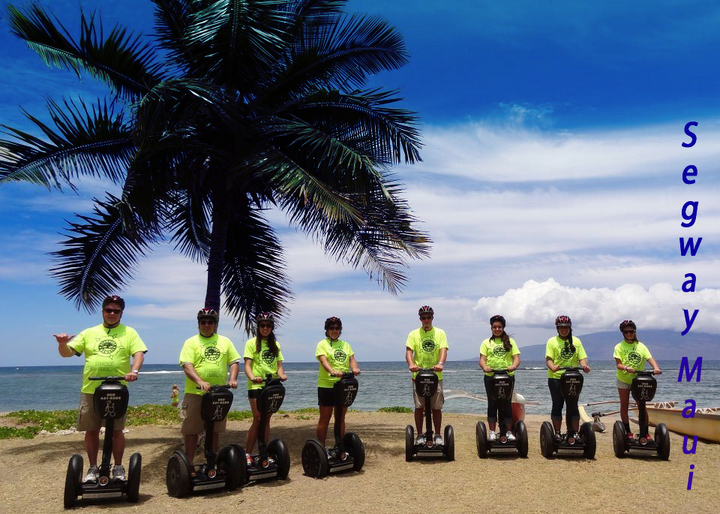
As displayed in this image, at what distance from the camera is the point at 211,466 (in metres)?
6.14

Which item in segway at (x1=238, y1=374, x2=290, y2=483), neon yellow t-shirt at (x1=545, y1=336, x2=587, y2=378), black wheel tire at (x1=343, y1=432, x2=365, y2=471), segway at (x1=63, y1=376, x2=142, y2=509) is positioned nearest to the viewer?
segway at (x1=63, y1=376, x2=142, y2=509)

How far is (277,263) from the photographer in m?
11.5

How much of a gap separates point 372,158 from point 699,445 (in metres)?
7.14

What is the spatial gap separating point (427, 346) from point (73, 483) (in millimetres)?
4398

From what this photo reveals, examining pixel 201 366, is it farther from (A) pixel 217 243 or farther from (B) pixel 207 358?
(A) pixel 217 243

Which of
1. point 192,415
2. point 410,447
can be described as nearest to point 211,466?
point 192,415

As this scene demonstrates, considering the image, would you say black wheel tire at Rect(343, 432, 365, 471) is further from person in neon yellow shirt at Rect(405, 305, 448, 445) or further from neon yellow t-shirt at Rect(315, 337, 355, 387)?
person in neon yellow shirt at Rect(405, 305, 448, 445)

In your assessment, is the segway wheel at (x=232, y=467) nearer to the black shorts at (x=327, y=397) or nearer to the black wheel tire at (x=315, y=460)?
the black wheel tire at (x=315, y=460)

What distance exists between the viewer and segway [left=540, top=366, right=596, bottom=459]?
307 inches

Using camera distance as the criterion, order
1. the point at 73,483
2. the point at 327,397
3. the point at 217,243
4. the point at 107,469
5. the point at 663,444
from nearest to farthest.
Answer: the point at 73,483 → the point at 107,469 → the point at 327,397 → the point at 663,444 → the point at 217,243

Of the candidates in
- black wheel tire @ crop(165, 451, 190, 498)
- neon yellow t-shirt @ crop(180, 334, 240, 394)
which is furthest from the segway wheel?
neon yellow t-shirt @ crop(180, 334, 240, 394)

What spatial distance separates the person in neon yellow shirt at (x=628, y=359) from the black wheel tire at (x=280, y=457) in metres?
4.65

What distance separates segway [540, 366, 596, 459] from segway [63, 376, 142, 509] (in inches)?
201

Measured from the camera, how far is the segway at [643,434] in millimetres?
7906
